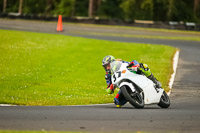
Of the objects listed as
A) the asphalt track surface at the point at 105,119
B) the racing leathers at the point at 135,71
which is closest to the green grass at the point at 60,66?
the racing leathers at the point at 135,71

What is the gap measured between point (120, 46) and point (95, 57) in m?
4.50

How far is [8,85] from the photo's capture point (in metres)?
17.3

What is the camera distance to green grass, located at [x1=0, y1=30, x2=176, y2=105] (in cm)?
1521

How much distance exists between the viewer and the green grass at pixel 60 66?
599 inches

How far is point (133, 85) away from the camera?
450 inches

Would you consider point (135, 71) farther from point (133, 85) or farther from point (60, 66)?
point (60, 66)

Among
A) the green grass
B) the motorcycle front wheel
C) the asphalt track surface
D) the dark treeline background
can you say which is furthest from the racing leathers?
the dark treeline background

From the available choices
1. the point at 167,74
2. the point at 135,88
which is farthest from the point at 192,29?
the point at 135,88

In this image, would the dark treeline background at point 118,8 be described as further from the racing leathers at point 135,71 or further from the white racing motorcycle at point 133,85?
the white racing motorcycle at point 133,85

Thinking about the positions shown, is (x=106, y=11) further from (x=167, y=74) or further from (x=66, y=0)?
(x=167, y=74)

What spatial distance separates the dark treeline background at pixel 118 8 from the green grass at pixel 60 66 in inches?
719

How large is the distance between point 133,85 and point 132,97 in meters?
0.28

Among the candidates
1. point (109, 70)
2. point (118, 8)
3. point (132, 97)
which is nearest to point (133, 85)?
point (132, 97)

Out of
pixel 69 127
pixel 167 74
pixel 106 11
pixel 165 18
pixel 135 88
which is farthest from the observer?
pixel 106 11
